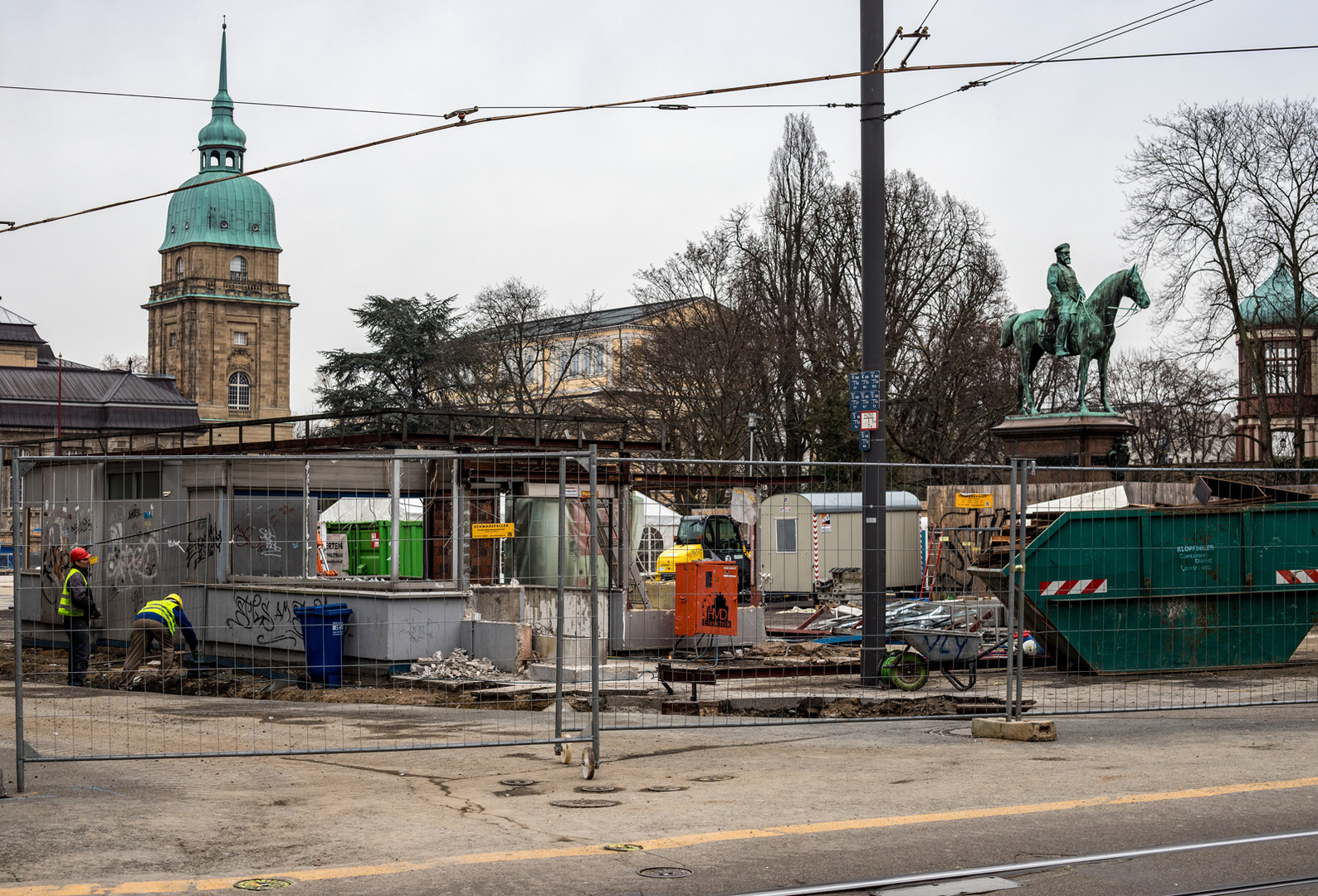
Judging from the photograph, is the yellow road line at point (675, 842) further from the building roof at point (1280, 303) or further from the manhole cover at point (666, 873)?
the building roof at point (1280, 303)

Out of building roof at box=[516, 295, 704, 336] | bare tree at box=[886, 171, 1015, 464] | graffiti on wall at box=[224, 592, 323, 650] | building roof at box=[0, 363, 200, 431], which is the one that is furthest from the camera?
building roof at box=[0, 363, 200, 431]

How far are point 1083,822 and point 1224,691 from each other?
25.2ft

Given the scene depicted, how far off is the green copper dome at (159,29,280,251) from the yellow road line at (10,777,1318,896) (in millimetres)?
108317

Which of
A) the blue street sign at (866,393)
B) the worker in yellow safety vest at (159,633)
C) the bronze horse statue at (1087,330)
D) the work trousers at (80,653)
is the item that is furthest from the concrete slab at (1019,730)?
the bronze horse statue at (1087,330)

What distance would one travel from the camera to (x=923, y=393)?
1843 inches

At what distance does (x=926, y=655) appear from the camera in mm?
14844

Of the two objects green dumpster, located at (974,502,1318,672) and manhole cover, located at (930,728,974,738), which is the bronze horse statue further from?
manhole cover, located at (930,728,974,738)

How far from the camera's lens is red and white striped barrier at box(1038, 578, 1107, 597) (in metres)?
15.4

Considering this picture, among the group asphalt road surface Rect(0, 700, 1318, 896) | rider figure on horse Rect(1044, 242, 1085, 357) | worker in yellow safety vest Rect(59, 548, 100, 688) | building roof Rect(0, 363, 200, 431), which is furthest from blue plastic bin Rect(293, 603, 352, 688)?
building roof Rect(0, 363, 200, 431)

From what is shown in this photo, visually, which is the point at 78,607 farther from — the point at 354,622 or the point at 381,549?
the point at 381,549

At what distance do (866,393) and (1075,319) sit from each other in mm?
17122

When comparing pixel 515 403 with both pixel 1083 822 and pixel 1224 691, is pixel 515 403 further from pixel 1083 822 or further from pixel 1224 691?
pixel 1083 822

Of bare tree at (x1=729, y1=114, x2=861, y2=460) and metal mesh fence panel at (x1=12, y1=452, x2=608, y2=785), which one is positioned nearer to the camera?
metal mesh fence panel at (x1=12, y1=452, x2=608, y2=785)

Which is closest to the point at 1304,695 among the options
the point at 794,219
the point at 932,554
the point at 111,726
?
the point at 111,726
